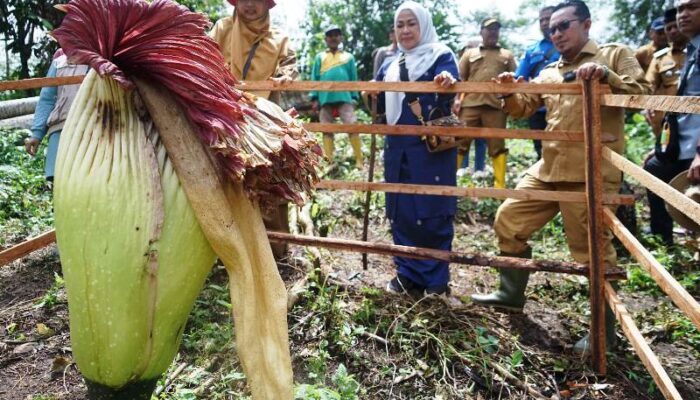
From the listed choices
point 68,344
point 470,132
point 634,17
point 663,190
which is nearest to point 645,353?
point 663,190

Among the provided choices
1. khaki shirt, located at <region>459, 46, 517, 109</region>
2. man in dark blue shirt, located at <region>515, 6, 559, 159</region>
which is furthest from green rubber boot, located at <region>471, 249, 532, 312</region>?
khaki shirt, located at <region>459, 46, 517, 109</region>

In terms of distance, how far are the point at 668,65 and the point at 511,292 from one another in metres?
2.88

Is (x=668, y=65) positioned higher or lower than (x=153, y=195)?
higher

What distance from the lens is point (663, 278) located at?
6.95 feet

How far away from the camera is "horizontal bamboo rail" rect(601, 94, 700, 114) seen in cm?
171

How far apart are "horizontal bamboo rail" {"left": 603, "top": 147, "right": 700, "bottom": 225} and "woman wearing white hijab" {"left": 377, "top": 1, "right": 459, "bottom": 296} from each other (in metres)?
1.05

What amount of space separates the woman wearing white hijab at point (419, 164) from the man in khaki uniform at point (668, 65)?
8.30 feet

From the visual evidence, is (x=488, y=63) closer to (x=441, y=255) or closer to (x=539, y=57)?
(x=539, y=57)

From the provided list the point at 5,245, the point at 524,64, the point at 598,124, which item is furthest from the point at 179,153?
the point at 524,64

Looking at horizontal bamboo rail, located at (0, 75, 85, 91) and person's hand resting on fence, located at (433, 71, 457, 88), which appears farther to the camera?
person's hand resting on fence, located at (433, 71, 457, 88)

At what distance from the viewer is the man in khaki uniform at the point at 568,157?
10.2 ft

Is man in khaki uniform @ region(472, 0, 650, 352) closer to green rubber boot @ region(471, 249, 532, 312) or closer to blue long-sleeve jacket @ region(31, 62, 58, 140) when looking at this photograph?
green rubber boot @ region(471, 249, 532, 312)

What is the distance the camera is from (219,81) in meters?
1.14

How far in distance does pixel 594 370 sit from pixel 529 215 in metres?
0.97
